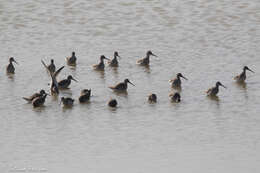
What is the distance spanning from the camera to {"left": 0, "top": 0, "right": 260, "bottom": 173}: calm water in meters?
17.3

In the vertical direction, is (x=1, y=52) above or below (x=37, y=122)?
above

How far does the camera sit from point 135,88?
23.3 meters

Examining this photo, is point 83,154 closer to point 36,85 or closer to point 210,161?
point 210,161

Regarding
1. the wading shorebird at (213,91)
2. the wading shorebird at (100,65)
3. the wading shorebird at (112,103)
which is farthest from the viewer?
the wading shorebird at (100,65)

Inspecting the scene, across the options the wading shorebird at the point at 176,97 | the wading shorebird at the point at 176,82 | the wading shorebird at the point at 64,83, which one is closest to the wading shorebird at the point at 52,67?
the wading shorebird at the point at 64,83

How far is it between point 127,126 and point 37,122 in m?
2.12

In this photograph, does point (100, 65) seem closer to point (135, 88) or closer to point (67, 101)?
point (135, 88)

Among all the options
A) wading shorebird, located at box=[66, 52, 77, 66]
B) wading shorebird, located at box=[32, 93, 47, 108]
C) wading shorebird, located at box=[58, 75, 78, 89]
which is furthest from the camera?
wading shorebird, located at box=[66, 52, 77, 66]

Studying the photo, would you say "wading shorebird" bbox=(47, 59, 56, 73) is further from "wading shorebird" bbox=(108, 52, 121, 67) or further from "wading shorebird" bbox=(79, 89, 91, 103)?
"wading shorebird" bbox=(79, 89, 91, 103)

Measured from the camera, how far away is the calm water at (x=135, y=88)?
17.3m

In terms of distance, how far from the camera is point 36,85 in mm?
23703

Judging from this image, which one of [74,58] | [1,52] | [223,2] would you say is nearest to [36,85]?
[74,58]

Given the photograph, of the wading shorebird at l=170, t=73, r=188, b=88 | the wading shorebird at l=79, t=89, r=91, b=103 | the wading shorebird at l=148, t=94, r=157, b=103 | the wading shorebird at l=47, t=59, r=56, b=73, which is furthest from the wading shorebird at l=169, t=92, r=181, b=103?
the wading shorebird at l=47, t=59, r=56, b=73

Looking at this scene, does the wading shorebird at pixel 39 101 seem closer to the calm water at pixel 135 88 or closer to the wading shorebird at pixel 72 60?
the calm water at pixel 135 88
